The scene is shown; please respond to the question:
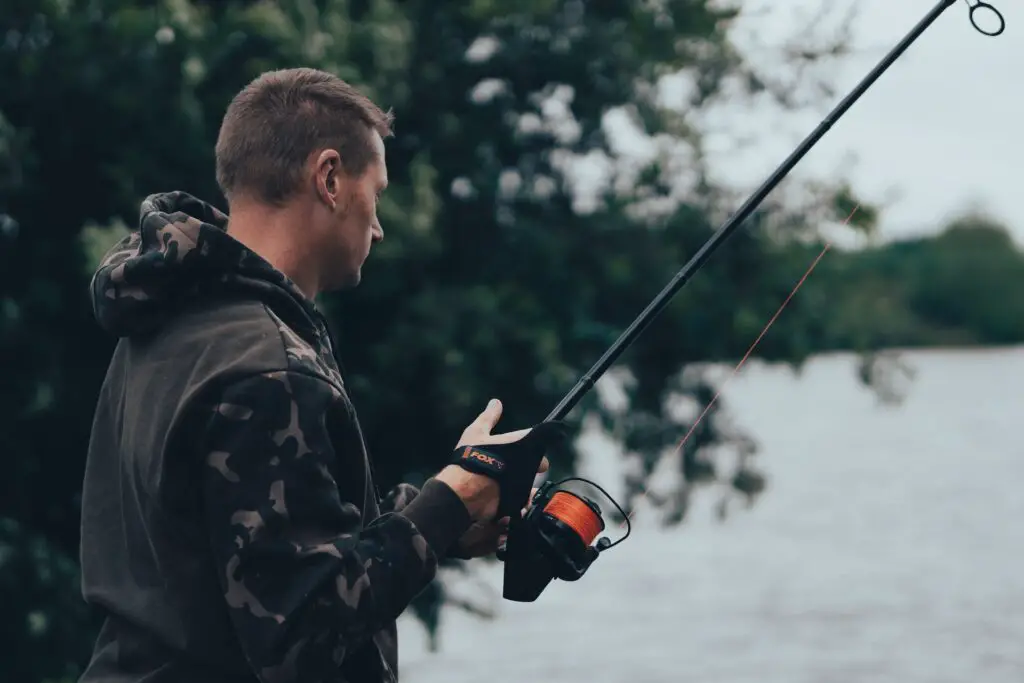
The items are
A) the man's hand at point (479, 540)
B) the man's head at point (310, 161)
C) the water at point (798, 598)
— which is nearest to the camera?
the man's head at point (310, 161)

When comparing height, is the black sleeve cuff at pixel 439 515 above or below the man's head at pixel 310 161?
below

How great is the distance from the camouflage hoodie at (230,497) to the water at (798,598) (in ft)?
22.6

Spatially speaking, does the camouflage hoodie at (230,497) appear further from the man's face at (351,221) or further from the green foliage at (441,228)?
the green foliage at (441,228)

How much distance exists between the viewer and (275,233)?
2.36m

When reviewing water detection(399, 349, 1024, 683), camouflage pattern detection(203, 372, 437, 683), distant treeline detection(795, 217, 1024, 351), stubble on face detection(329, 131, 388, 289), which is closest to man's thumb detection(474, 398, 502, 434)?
stubble on face detection(329, 131, 388, 289)

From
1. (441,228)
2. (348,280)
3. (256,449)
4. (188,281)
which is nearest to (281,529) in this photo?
(256,449)

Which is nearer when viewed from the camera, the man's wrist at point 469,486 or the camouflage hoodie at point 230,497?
the camouflage hoodie at point 230,497

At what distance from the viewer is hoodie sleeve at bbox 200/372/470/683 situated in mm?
2051

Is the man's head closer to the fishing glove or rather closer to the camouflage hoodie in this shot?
the camouflage hoodie

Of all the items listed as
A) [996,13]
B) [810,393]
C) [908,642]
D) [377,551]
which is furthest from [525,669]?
[810,393]

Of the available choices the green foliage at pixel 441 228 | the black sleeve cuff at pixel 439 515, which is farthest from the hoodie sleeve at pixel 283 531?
the green foliage at pixel 441 228

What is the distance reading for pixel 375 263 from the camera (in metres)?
7.23

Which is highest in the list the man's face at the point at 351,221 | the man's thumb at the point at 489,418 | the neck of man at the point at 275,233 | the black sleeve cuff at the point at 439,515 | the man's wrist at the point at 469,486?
the man's face at the point at 351,221

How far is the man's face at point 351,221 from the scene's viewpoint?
93.5 inches
